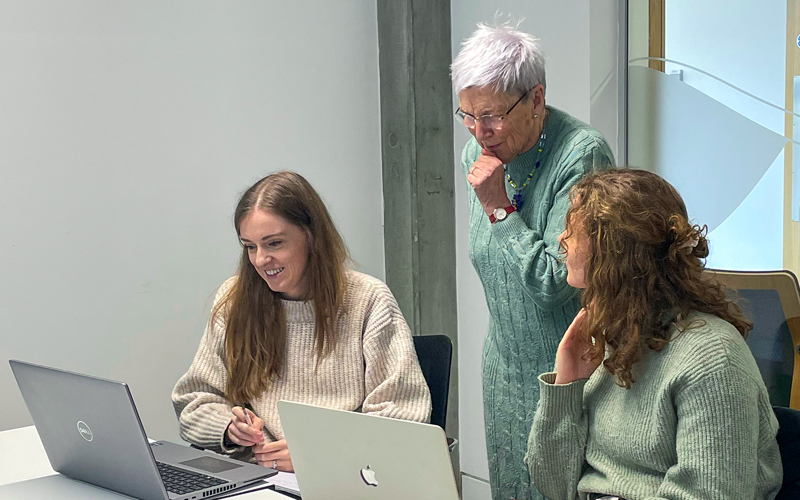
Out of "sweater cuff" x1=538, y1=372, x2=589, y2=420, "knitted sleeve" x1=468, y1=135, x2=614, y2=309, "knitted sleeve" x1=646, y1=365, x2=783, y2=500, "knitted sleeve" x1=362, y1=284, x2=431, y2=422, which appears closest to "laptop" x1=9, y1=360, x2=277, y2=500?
"knitted sleeve" x1=362, y1=284, x2=431, y2=422

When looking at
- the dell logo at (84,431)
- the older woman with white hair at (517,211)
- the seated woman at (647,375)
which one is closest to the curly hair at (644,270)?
the seated woman at (647,375)

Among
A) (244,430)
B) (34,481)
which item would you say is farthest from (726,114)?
(34,481)

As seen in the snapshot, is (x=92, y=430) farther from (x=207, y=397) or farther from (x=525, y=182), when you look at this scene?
(x=525, y=182)

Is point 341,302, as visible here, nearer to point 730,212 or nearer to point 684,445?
point 684,445

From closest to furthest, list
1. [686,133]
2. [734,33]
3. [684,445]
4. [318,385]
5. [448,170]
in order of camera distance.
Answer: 1. [684,445]
2. [318,385]
3. [734,33]
4. [686,133]
5. [448,170]

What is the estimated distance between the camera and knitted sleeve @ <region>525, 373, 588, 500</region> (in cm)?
156

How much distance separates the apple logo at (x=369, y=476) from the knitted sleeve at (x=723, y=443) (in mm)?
457

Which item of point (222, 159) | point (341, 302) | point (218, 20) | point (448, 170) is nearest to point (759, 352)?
point (341, 302)

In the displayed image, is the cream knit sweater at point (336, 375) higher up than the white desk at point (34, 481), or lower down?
higher up

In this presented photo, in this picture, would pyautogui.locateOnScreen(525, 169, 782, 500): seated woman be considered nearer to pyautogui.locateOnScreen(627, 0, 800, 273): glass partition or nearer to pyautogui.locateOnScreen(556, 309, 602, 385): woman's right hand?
pyautogui.locateOnScreen(556, 309, 602, 385): woman's right hand

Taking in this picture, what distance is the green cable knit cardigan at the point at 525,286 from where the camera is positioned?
191 centimetres

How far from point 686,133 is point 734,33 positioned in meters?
0.32

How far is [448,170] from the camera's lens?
340 cm

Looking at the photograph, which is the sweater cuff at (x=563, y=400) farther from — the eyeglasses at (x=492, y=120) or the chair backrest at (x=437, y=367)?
the eyeglasses at (x=492, y=120)
